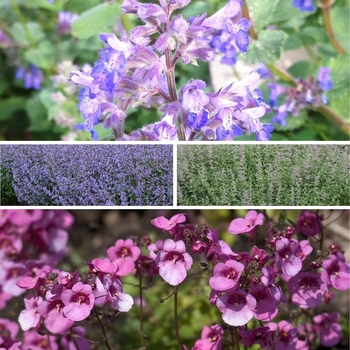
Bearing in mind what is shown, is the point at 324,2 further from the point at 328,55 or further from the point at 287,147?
the point at 287,147

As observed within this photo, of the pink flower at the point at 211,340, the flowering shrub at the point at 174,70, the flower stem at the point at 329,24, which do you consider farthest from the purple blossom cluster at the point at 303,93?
the pink flower at the point at 211,340

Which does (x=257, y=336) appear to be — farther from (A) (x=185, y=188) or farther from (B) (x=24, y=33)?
(B) (x=24, y=33)

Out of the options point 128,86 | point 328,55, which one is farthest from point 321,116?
point 128,86

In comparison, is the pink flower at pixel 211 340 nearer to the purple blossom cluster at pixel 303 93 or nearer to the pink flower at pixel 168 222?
the pink flower at pixel 168 222

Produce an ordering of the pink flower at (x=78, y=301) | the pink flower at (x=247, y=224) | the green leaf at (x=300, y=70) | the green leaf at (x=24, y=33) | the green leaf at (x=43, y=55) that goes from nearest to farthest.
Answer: the pink flower at (x=78, y=301) → the pink flower at (x=247, y=224) → the green leaf at (x=300, y=70) → the green leaf at (x=43, y=55) → the green leaf at (x=24, y=33)

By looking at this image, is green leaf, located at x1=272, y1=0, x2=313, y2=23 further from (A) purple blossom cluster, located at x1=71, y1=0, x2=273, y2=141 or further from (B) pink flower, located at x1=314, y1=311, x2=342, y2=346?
(B) pink flower, located at x1=314, y1=311, x2=342, y2=346

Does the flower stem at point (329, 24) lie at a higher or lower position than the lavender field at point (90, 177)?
higher

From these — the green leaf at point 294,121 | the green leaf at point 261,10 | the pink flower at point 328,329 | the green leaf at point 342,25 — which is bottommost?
the pink flower at point 328,329
